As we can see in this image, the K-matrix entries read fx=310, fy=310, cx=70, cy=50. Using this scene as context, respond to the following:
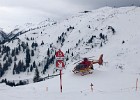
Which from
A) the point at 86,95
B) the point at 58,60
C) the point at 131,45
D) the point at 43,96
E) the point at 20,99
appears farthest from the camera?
the point at 131,45

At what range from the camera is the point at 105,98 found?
72.2 feet

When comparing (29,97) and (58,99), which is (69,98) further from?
(29,97)

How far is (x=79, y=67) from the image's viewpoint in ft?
190

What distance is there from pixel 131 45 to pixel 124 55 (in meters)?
25.7

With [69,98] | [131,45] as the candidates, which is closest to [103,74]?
[69,98]

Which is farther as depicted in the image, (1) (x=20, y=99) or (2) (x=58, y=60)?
(2) (x=58, y=60)

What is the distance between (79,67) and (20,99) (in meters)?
38.4

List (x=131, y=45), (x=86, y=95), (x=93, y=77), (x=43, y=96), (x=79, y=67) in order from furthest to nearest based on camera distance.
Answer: (x=131, y=45) → (x=79, y=67) → (x=93, y=77) → (x=86, y=95) → (x=43, y=96)

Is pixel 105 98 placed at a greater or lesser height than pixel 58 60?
lesser

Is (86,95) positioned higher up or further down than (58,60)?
further down

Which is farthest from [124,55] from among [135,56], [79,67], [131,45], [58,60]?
[58,60]

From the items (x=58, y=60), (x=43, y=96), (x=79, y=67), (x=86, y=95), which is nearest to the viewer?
(x=43, y=96)

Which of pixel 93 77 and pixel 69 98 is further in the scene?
pixel 93 77

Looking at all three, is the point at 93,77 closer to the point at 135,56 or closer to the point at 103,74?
the point at 103,74
